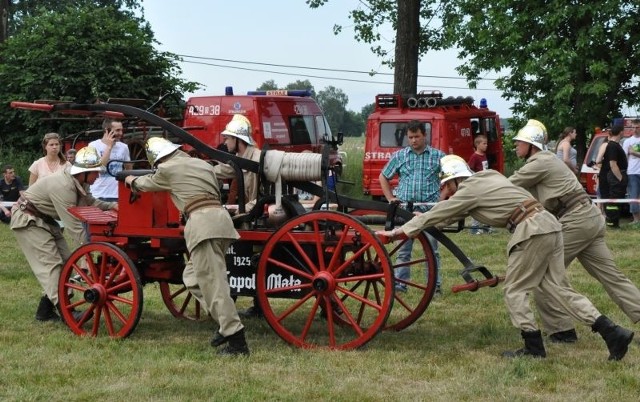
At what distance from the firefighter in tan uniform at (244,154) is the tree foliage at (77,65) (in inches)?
530

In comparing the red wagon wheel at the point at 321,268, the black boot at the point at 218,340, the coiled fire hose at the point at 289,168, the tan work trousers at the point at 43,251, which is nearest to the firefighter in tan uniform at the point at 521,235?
the red wagon wheel at the point at 321,268

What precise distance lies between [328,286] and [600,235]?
219cm

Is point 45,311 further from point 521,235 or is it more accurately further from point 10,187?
point 10,187

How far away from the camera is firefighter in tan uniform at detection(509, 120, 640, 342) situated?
27.8 feet

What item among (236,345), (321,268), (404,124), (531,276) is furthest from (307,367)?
(404,124)

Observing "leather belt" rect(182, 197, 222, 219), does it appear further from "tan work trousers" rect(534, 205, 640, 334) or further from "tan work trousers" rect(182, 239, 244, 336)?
"tan work trousers" rect(534, 205, 640, 334)

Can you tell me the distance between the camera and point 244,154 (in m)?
8.80

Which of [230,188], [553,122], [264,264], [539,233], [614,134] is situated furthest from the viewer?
[553,122]

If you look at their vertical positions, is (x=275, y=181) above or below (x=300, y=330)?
above

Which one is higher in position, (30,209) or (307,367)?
(30,209)

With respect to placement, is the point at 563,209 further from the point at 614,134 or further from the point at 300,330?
the point at 614,134

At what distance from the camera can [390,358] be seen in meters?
8.03

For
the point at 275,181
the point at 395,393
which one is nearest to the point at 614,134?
the point at 275,181

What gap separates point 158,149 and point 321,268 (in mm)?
1493
